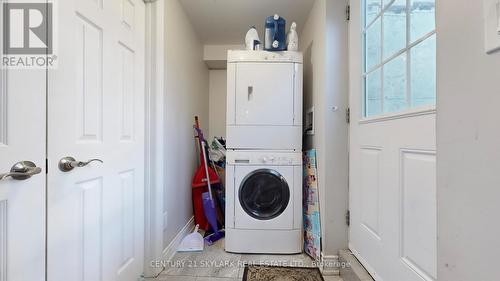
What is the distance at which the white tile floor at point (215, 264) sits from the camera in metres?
1.75

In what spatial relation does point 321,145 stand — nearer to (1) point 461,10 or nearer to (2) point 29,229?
(1) point 461,10

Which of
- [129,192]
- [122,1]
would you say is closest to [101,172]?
[129,192]

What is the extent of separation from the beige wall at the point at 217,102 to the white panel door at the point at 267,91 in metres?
1.53

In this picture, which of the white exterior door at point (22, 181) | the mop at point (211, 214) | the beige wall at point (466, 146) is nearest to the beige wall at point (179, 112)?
the mop at point (211, 214)

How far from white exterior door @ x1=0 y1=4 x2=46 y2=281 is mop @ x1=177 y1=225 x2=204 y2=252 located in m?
1.39

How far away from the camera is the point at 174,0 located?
2066 mm

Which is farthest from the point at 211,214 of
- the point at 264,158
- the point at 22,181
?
the point at 22,181

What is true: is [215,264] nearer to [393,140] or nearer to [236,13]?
[393,140]

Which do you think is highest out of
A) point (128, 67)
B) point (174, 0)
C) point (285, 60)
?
point (174, 0)

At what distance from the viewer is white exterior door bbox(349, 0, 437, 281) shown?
1007 mm

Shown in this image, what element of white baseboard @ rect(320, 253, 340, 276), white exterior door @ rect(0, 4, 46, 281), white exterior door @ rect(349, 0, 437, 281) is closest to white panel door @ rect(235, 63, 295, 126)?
white exterior door @ rect(349, 0, 437, 281)

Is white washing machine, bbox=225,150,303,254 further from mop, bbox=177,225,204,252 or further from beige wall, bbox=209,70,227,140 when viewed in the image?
beige wall, bbox=209,70,227,140

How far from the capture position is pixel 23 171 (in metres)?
0.79

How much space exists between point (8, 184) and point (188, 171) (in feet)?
6.01
